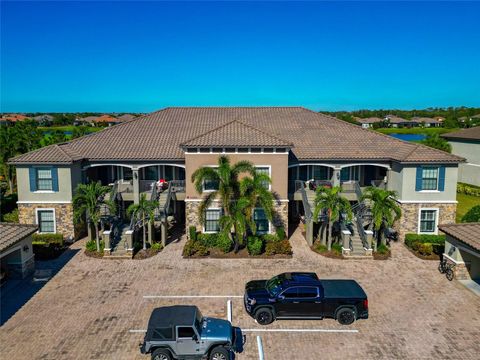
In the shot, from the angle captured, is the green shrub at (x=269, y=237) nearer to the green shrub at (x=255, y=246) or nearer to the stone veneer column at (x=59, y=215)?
the green shrub at (x=255, y=246)

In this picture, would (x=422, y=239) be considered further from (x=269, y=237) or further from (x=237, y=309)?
(x=237, y=309)

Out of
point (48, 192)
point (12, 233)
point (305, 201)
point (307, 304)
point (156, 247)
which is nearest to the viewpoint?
point (307, 304)

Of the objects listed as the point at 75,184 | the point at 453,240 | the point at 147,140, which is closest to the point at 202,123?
the point at 147,140

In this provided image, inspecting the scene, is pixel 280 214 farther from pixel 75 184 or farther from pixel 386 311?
pixel 75 184

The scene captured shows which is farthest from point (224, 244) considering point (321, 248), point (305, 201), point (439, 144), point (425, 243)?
point (439, 144)

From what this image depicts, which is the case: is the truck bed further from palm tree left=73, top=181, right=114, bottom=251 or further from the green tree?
the green tree

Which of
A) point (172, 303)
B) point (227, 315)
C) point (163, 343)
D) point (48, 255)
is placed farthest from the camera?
point (48, 255)

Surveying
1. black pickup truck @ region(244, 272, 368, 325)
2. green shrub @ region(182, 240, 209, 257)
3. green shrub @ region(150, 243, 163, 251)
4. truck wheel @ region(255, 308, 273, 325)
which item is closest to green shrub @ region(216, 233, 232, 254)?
green shrub @ region(182, 240, 209, 257)
